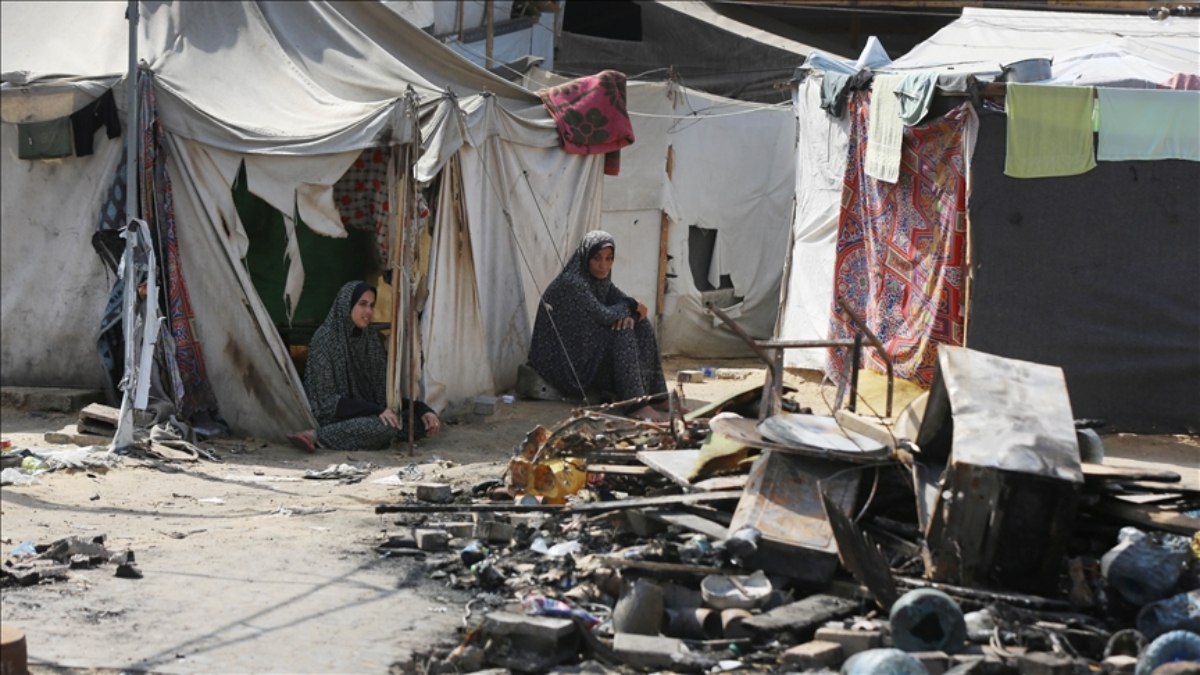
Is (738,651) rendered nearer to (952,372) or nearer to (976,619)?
(976,619)

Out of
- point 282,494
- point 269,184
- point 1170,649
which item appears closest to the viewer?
point 1170,649

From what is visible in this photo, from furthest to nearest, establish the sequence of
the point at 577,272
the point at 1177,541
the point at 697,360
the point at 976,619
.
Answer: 1. the point at 697,360
2. the point at 577,272
3. the point at 1177,541
4. the point at 976,619

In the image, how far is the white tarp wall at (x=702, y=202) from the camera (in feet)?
42.1

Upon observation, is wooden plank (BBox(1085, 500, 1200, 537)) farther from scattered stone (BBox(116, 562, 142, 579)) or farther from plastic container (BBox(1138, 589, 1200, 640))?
scattered stone (BBox(116, 562, 142, 579))

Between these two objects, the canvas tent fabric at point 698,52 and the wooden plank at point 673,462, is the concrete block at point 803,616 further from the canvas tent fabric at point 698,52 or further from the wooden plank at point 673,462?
the canvas tent fabric at point 698,52

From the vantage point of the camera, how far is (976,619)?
16.0 ft

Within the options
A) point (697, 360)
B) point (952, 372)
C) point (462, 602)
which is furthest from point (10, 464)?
point (697, 360)

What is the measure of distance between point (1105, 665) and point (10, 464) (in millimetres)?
5172

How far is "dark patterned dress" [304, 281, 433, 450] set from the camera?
337 inches

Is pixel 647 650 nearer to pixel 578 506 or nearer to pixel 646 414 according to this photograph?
pixel 578 506

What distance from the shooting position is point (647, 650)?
4.73 metres

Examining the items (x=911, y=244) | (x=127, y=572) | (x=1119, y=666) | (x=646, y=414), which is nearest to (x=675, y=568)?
(x=1119, y=666)

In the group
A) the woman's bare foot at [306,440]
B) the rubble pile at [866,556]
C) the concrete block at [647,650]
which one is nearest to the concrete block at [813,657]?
the rubble pile at [866,556]

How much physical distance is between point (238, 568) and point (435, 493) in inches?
50.2
